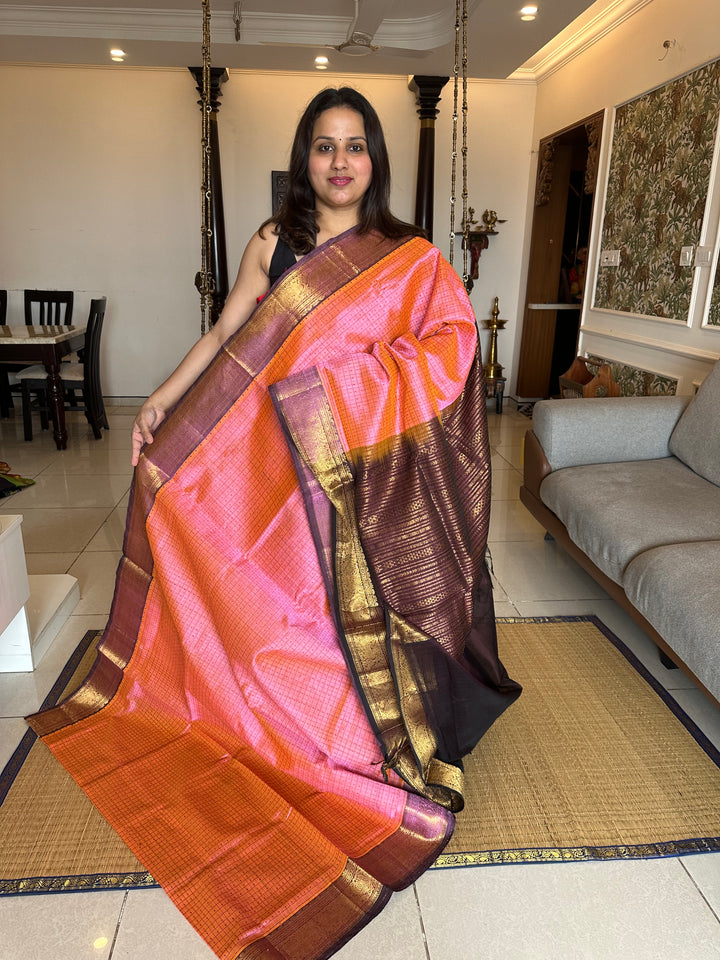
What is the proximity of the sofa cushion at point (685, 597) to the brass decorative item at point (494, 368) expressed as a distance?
3830 millimetres

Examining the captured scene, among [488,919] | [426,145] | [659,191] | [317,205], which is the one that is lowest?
[488,919]

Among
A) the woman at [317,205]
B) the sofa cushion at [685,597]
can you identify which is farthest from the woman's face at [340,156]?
the sofa cushion at [685,597]

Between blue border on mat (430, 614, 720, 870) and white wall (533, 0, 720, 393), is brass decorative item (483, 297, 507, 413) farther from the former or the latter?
blue border on mat (430, 614, 720, 870)

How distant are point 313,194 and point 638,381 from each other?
2875 mm

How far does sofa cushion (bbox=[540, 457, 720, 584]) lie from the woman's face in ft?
4.06

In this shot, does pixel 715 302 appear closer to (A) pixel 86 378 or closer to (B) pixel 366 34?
(B) pixel 366 34

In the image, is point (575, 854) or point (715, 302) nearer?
point (575, 854)

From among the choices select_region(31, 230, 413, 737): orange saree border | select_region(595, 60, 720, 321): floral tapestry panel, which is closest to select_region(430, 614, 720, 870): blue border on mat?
select_region(31, 230, 413, 737): orange saree border

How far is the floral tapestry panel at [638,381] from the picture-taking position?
3643 mm

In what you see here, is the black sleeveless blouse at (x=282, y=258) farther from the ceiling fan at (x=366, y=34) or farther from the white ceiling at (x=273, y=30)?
the white ceiling at (x=273, y=30)

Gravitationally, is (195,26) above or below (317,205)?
above

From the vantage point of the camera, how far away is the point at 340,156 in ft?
4.91

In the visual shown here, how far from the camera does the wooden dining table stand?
422 centimetres

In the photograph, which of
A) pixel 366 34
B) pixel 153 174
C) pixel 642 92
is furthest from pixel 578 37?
pixel 153 174
